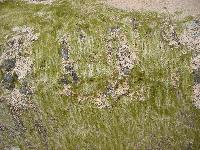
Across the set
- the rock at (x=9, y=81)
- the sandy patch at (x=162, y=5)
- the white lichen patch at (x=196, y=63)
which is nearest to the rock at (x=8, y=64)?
the rock at (x=9, y=81)

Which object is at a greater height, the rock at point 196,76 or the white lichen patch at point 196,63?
the white lichen patch at point 196,63

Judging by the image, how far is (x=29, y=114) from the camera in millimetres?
24172

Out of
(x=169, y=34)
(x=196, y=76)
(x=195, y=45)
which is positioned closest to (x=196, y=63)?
(x=196, y=76)

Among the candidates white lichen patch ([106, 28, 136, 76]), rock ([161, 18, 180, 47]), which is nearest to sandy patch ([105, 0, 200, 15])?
rock ([161, 18, 180, 47])

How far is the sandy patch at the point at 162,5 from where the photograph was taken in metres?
26.5

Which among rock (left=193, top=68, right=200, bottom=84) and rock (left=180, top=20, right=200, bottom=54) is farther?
rock (left=180, top=20, right=200, bottom=54)

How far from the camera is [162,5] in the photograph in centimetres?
2694

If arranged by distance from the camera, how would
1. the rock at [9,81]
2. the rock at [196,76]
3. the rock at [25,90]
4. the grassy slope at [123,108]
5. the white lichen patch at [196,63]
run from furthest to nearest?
1. the rock at [9,81]
2. the rock at [25,90]
3. the white lichen patch at [196,63]
4. the rock at [196,76]
5. the grassy slope at [123,108]

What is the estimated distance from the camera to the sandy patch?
26516 mm

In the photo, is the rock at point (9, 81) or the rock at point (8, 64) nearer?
the rock at point (9, 81)

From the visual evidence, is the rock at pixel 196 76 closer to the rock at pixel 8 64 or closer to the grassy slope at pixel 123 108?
the grassy slope at pixel 123 108

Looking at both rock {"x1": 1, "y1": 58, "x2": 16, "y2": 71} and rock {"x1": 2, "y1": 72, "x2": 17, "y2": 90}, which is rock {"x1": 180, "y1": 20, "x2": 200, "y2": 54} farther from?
rock {"x1": 2, "y1": 72, "x2": 17, "y2": 90}

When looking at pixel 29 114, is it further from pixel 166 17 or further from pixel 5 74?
pixel 166 17

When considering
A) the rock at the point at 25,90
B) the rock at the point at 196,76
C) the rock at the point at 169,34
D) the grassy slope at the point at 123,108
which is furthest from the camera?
the rock at the point at 169,34
